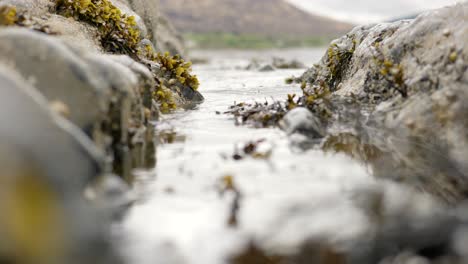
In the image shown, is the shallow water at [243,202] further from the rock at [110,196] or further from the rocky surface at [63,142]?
the rocky surface at [63,142]

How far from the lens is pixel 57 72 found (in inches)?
123

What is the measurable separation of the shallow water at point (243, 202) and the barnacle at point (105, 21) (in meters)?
2.66

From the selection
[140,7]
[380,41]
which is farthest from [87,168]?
[140,7]

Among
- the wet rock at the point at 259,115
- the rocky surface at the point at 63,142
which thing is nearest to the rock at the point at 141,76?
the rocky surface at the point at 63,142

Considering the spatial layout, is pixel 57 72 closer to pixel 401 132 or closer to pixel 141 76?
pixel 141 76

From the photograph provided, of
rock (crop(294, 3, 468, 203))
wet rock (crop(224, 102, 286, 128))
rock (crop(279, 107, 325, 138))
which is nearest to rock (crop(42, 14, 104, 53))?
wet rock (crop(224, 102, 286, 128))

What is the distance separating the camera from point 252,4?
122438 millimetres

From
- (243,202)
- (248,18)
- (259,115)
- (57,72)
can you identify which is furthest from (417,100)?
(248,18)

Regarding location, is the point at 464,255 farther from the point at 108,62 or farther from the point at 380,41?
the point at 380,41

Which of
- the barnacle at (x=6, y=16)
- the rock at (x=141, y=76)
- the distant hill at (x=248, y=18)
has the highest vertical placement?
the distant hill at (x=248, y=18)

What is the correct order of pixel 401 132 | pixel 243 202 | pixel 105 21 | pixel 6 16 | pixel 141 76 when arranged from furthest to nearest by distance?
pixel 105 21 < pixel 141 76 < pixel 401 132 < pixel 6 16 < pixel 243 202

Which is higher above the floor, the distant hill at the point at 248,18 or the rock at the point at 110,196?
the distant hill at the point at 248,18

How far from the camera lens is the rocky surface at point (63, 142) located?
82.0 inches

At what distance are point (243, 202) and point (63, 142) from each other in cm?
113
